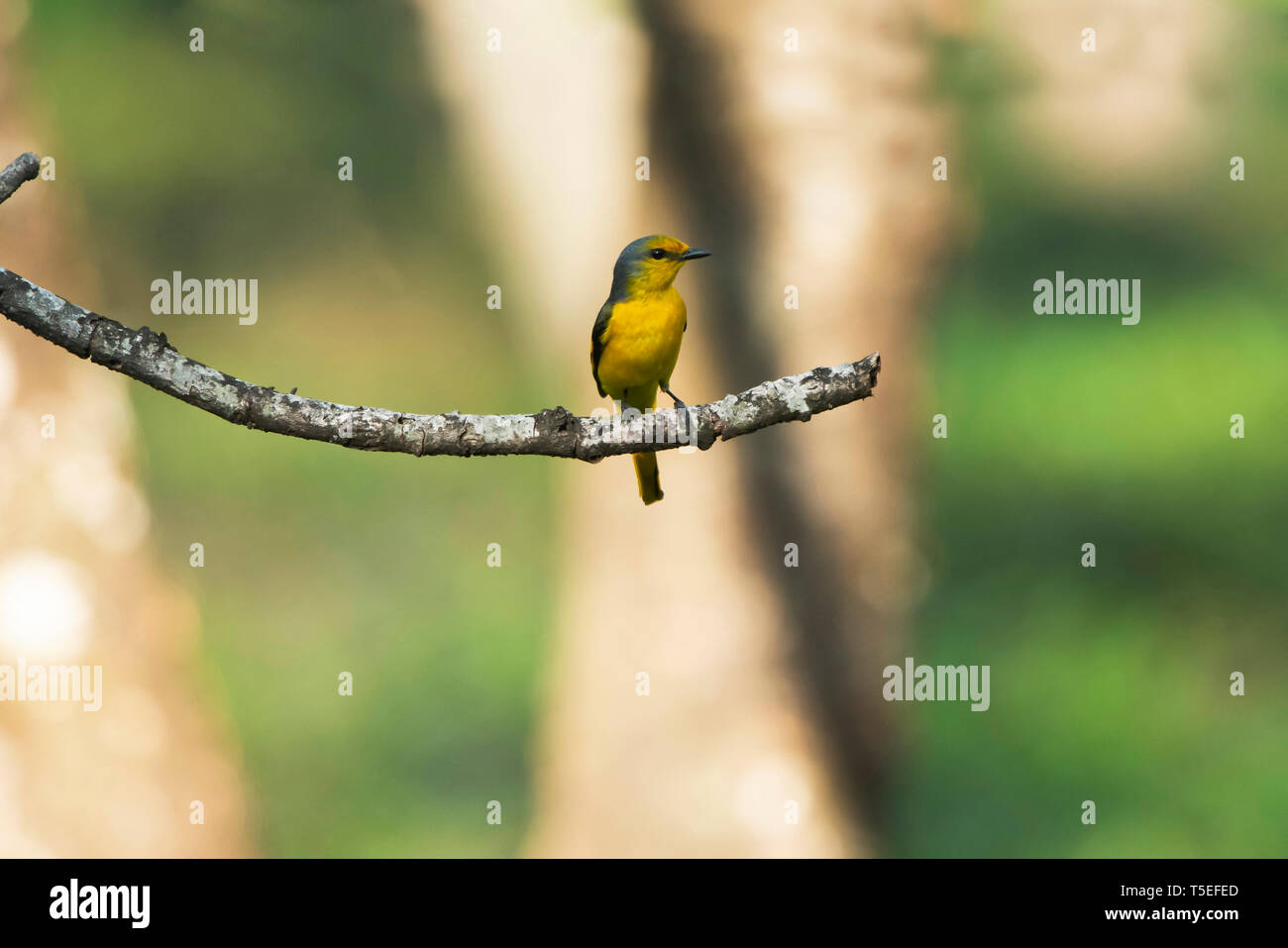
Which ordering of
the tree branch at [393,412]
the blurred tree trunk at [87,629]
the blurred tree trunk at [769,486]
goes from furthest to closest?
the blurred tree trunk at [769,486] < the blurred tree trunk at [87,629] < the tree branch at [393,412]

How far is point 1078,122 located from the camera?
11523mm

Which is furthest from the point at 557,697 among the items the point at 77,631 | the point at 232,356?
the point at 232,356

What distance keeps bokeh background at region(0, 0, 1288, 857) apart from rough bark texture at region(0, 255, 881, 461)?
268cm

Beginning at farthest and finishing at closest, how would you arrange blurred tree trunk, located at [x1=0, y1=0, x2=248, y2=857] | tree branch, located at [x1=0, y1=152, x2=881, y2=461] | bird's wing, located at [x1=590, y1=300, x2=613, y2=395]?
blurred tree trunk, located at [x1=0, y1=0, x2=248, y2=857], bird's wing, located at [x1=590, y1=300, x2=613, y2=395], tree branch, located at [x1=0, y1=152, x2=881, y2=461]

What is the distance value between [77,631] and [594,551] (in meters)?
2.94

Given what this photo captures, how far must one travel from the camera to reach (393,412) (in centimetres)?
288

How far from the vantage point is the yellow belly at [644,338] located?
401 cm

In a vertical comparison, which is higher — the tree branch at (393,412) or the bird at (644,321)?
the bird at (644,321)

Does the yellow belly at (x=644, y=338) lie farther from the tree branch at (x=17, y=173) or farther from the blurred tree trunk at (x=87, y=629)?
the blurred tree trunk at (x=87, y=629)

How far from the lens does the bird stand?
4016mm

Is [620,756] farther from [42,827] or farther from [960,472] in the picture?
[960,472]

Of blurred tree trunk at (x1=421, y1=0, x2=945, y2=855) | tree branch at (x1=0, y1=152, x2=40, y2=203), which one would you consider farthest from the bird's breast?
tree branch at (x1=0, y1=152, x2=40, y2=203)

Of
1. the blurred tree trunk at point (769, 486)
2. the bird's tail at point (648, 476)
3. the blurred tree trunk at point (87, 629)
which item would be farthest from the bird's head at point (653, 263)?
the blurred tree trunk at point (87, 629)

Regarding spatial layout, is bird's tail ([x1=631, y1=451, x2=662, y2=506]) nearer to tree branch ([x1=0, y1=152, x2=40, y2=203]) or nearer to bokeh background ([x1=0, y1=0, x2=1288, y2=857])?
bokeh background ([x1=0, y1=0, x2=1288, y2=857])
